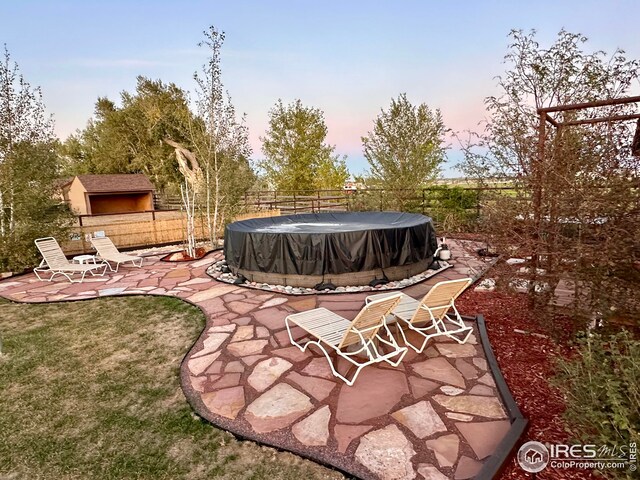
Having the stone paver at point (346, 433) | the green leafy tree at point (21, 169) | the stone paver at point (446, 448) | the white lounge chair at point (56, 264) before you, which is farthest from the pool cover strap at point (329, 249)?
the green leafy tree at point (21, 169)

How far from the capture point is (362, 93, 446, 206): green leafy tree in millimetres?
12469

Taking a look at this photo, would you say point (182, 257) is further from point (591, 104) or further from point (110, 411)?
point (591, 104)

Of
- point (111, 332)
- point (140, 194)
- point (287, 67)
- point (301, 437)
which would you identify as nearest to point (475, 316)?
point (301, 437)

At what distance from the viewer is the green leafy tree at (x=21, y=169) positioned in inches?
294

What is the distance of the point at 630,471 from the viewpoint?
1462mm

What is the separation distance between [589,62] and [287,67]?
1170cm

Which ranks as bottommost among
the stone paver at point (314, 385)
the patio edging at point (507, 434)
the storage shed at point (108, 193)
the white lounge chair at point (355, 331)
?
the stone paver at point (314, 385)

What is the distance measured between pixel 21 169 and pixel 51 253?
81.7 inches

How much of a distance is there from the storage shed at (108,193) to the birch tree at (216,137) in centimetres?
1525

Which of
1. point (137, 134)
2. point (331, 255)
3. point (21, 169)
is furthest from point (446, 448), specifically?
point (137, 134)

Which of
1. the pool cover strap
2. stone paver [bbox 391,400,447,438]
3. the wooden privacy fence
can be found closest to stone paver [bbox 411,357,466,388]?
stone paver [bbox 391,400,447,438]

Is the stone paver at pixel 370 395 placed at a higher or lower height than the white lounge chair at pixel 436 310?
lower

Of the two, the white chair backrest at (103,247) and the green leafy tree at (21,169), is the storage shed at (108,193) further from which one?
the white chair backrest at (103,247)

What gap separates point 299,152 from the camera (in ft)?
71.2
